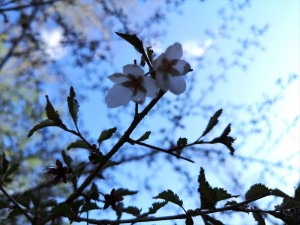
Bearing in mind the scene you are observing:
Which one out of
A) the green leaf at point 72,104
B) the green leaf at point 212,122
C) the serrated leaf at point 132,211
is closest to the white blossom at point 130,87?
the green leaf at point 72,104

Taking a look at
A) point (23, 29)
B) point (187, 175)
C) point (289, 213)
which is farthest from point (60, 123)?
point (23, 29)

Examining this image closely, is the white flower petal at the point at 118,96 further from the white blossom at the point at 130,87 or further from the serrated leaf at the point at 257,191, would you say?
the serrated leaf at the point at 257,191

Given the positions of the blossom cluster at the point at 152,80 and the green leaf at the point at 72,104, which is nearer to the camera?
the blossom cluster at the point at 152,80

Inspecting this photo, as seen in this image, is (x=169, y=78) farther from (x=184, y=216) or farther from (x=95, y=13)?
(x=95, y=13)

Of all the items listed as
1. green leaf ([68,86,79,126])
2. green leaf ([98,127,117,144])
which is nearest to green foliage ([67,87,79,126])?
green leaf ([68,86,79,126])

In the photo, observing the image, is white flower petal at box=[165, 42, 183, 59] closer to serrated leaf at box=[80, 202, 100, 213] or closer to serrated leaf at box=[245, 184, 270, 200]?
serrated leaf at box=[245, 184, 270, 200]
